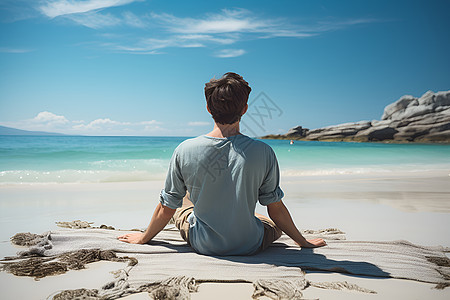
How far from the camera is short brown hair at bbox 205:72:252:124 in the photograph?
2365mm

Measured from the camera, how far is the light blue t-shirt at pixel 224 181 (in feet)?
7.99

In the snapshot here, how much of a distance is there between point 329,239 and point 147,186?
4910mm

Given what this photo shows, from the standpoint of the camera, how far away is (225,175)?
8.01 feet

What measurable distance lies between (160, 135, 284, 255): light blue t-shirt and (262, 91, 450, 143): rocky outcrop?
43.2m

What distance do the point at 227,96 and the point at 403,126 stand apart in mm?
45531

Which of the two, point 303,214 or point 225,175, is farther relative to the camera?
point 303,214

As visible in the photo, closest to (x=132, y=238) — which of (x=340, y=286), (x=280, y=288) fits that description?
(x=280, y=288)

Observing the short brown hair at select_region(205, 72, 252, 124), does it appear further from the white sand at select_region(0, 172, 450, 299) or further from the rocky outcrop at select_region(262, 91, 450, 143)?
the rocky outcrop at select_region(262, 91, 450, 143)

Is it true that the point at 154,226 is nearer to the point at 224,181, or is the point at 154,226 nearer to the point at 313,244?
the point at 224,181

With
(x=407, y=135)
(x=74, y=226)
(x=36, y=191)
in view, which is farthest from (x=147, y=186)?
(x=407, y=135)

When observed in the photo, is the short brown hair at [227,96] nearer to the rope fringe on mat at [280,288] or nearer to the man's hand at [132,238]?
the rope fringe on mat at [280,288]

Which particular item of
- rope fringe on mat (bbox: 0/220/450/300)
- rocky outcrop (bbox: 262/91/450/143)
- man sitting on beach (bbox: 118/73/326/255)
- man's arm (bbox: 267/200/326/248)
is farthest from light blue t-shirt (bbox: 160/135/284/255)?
rocky outcrop (bbox: 262/91/450/143)

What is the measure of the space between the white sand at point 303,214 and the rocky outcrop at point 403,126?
36821mm

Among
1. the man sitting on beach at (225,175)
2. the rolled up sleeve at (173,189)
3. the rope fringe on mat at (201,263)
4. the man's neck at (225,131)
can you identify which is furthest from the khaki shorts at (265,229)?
the man's neck at (225,131)
